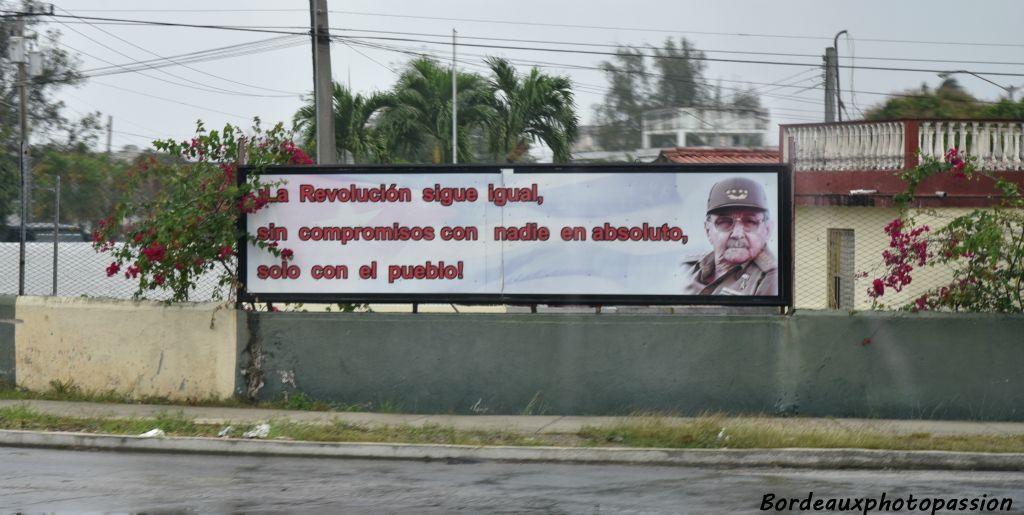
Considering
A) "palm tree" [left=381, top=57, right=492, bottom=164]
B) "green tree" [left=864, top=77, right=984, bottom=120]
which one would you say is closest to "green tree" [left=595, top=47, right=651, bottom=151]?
"green tree" [left=864, top=77, right=984, bottom=120]

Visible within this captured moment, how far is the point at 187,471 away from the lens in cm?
978

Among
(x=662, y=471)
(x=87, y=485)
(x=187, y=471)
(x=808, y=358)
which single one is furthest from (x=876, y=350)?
(x=87, y=485)

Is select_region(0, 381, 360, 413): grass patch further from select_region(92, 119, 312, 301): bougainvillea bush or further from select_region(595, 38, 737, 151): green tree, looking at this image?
select_region(595, 38, 737, 151): green tree

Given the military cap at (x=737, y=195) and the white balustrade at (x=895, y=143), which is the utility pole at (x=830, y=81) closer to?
the white balustrade at (x=895, y=143)

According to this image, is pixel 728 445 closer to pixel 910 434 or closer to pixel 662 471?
pixel 662 471

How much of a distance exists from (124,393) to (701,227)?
21.8ft

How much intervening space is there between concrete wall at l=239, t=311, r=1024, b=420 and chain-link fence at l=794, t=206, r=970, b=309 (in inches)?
108

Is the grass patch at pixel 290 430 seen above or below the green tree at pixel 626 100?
below

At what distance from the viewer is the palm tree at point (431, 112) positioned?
1152 inches

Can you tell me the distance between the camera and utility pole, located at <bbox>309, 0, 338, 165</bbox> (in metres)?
18.6

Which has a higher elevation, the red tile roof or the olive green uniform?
the red tile roof

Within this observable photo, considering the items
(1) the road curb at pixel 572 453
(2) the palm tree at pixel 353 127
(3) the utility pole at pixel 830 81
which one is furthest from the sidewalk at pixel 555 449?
(3) the utility pole at pixel 830 81

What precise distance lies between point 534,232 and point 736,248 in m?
2.18

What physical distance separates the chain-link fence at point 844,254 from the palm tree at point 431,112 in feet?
43.7
